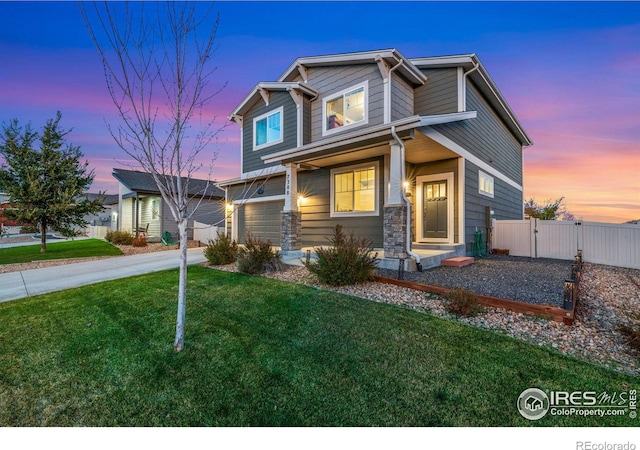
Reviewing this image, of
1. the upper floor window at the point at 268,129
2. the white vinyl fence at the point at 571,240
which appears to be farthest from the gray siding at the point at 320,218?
the white vinyl fence at the point at 571,240

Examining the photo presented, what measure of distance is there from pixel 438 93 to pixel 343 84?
2.97m

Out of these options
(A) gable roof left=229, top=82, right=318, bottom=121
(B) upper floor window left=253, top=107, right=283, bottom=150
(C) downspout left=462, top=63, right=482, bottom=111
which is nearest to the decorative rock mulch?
(C) downspout left=462, top=63, right=482, bottom=111

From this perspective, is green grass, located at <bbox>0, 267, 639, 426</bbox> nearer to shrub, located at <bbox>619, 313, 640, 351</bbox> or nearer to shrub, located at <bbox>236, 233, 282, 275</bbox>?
shrub, located at <bbox>619, 313, 640, 351</bbox>

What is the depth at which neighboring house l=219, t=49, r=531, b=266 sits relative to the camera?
719cm

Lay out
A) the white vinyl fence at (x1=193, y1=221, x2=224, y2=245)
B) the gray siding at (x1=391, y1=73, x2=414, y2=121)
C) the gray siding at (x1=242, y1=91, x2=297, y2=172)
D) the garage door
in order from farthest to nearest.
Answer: the white vinyl fence at (x1=193, y1=221, x2=224, y2=245) → the garage door → the gray siding at (x1=242, y1=91, x2=297, y2=172) → the gray siding at (x1=391, y1=73, x2=414, y2=121)

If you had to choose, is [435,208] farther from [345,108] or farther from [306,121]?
[306,121]

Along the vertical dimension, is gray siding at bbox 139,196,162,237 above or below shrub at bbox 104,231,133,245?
above

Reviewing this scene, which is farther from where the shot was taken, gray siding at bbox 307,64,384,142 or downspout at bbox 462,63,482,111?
downspout at bbox 462,63,482,111

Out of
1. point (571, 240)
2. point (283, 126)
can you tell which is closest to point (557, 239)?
point (571, 240)

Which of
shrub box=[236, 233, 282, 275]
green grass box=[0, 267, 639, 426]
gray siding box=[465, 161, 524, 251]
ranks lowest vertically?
green grass box=[0, 267, 639, 426]

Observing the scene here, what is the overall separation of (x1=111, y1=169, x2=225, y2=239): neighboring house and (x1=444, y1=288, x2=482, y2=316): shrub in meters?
15.7

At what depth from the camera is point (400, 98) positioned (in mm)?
8320

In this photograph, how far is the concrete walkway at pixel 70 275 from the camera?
6.00 metres
